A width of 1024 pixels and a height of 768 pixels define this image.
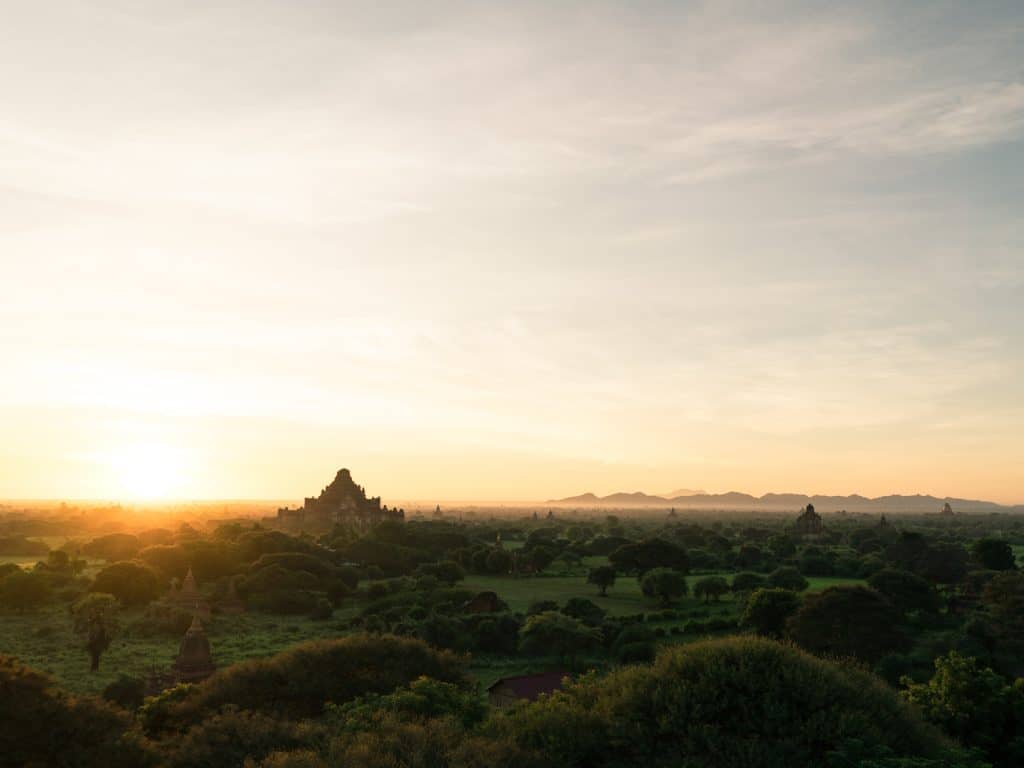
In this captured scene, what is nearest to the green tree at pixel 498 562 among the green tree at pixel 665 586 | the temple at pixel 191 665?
the green tree at pixel 665 586

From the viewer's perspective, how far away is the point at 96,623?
45.6 meters

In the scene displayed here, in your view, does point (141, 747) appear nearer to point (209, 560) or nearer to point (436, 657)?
point (436, 657)

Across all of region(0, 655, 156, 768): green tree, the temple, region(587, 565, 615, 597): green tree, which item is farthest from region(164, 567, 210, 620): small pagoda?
region(0, 655, 156, 768): green tree

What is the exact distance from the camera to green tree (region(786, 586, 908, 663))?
44.9 metres

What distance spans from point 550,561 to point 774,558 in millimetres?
31197

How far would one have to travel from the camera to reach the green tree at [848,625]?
4494 centimetres

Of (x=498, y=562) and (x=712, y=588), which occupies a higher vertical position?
(x=712, y=588)

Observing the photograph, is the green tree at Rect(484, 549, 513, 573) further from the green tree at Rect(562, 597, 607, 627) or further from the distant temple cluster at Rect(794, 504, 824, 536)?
the distant temple cluster at Rect(794, 504, 824, 536)

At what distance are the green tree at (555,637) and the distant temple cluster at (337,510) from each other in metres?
100

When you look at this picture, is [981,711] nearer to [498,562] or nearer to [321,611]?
[321,611]

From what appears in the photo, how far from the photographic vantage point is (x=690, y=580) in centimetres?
8619

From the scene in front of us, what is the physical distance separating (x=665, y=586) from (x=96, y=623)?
1809 inches

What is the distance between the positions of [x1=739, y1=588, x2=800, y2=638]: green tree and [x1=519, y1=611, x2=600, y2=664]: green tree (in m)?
11.1

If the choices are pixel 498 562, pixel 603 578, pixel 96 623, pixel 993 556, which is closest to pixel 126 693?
pixel 96 623
